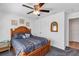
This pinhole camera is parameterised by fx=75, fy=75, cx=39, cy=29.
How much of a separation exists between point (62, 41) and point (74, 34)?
1.50m

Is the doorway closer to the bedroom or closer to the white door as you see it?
the white door

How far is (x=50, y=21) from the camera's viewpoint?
3.43 metres

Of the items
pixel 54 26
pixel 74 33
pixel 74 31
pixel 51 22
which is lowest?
pixel 74 33

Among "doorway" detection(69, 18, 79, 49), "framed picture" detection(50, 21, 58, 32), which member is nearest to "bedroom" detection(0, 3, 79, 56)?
"framed picture" detection(50, 21, 58, 32)

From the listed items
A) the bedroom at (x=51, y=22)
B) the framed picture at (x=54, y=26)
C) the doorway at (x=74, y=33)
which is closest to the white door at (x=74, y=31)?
the doorway at (x=74, y=33)

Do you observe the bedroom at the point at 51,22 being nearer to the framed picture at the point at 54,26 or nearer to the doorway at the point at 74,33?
the framed picture at the point at 54,26

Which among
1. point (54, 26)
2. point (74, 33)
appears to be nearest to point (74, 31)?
point (74, 33)

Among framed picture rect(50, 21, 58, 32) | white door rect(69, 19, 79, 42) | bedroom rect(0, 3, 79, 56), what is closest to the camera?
bedroom rect(0, 3, 79, 56)

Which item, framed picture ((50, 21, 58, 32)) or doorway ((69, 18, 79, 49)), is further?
doorway ((69, 18, 79, 49))

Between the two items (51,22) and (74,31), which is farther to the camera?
(74,31)

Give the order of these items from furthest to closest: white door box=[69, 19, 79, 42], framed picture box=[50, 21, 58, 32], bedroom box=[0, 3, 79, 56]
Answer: white door box=[69, 19, 79, 42], framed picture box=[50, 21, 58, 32], bedroom box=[0, 3, 79, 56]

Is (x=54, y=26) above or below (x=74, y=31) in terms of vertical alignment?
above

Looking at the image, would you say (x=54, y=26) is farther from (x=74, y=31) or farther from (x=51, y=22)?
(x=74, y=31)

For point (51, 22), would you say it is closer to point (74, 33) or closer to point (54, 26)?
point (54, 26)
